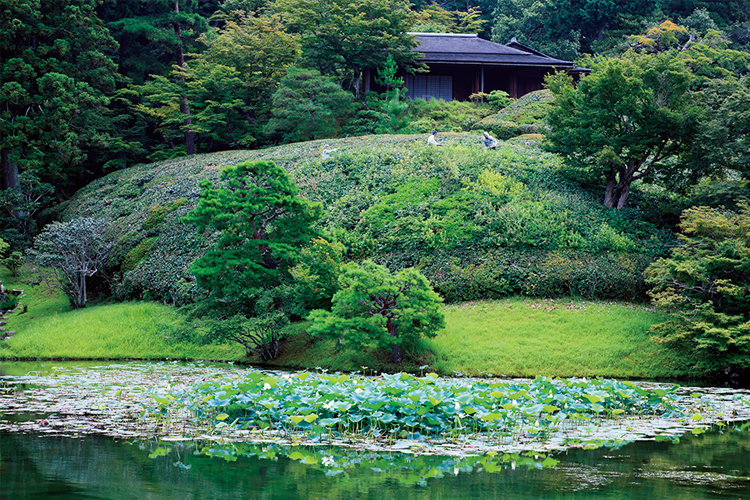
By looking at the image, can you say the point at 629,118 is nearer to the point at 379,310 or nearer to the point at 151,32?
the point at 379,310

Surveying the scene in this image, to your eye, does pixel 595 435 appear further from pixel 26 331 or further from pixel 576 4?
pixel 576 4

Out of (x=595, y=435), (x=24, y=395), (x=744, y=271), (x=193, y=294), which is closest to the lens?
(x=595, y=435)

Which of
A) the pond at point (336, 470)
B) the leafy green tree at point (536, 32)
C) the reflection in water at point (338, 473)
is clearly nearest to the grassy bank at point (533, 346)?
the pond at point (336, 470)

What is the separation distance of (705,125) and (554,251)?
4.82 m

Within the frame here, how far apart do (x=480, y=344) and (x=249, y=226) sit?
5.73 m

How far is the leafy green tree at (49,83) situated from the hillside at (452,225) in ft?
22.5

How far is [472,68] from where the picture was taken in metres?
35.0

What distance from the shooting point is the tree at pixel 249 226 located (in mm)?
14070

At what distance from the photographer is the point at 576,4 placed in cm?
4116

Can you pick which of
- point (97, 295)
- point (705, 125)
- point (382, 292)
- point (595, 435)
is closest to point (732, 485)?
point (595, 435)

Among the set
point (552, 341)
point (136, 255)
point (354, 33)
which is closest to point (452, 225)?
point (552, 341)

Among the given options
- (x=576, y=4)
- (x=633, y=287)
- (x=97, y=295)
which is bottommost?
(x=97, y=295)

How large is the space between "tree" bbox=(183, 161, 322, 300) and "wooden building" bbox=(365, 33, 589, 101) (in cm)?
1958

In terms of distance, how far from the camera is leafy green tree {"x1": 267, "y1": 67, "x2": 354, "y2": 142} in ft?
91.5
